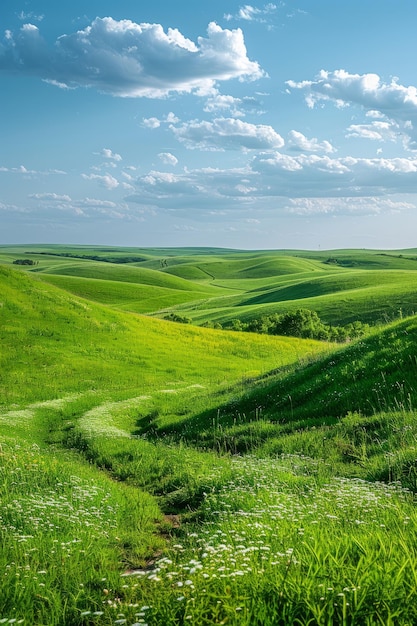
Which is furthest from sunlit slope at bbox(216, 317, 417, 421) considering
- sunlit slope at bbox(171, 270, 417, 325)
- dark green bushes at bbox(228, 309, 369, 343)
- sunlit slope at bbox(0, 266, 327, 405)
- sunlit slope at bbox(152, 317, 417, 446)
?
dark green bushes at bbox(228, 309, 369, 343)

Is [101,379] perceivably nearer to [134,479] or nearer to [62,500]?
[134,479]

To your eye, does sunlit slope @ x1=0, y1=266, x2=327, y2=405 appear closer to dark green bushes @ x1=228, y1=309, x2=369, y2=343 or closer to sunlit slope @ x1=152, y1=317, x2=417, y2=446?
dark green bushes @ x1=228, y1=309, x2=369, y2=343

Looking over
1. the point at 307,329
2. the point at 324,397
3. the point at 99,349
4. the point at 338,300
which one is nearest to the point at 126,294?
the point at 338,300

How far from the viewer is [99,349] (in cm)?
5231

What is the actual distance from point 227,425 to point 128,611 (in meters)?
15.7

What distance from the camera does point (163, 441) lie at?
22.1m

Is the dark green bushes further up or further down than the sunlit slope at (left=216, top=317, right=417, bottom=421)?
further down

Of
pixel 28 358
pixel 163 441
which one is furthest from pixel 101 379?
pixel 163 441

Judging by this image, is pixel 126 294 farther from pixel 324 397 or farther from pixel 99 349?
pixel 324 397

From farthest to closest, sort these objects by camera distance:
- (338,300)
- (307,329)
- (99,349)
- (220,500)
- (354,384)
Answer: (338,300) → (307,329) → (99,349) → (354,384) → (220,500)

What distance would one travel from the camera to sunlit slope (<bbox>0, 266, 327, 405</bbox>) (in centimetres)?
4238

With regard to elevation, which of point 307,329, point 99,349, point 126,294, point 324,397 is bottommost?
point 307,329

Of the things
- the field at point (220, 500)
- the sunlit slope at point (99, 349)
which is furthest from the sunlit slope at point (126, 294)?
the field at point (220, 500)

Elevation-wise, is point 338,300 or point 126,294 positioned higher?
point 338,300
